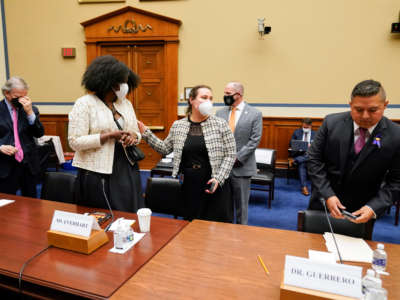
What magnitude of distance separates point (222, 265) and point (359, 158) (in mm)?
1081

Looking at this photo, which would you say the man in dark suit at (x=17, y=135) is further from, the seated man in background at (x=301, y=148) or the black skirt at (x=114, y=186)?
the seated man in background at (x=301, y=148)

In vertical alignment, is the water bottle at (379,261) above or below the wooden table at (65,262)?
above

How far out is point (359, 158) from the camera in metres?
1.78

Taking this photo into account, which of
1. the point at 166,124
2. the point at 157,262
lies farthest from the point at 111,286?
the point at 166,124

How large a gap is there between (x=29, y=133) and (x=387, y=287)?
9.46 ft

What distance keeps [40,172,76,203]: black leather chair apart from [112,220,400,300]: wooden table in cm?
125

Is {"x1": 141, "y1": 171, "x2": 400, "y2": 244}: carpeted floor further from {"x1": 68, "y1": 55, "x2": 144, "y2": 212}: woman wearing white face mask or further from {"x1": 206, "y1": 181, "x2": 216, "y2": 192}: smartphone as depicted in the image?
{"x1": 68, "y1": 55, "x2": 144, "y2": 212}: woman wearing white face mask

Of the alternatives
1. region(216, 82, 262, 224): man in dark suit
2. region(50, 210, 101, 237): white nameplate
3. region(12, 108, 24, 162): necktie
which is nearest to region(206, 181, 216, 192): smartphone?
region(216, 82, 262, 224): man in dark suit

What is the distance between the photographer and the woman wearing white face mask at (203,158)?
2.15m

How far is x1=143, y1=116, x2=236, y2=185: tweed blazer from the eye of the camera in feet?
7.06

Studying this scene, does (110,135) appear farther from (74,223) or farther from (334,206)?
(334,206)

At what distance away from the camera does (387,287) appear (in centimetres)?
116

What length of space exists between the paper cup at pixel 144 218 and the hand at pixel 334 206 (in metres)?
1.06

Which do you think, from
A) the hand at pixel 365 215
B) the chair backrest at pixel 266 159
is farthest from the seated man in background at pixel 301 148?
the hand at pixel 365 215
